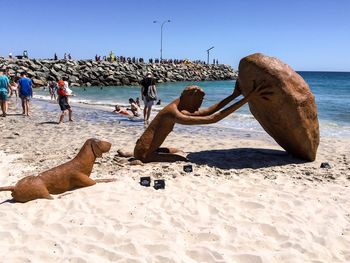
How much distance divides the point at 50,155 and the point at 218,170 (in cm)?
348

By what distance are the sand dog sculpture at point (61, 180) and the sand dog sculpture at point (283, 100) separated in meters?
2.82

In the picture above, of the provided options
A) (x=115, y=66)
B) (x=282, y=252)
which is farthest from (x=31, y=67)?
(x=282, y=252)

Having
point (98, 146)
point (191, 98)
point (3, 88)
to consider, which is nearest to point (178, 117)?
point (191, 98)

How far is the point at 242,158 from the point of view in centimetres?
777

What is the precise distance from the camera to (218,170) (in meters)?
6.73

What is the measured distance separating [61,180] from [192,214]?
1952 millimetres

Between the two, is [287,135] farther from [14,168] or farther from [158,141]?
[14,168]

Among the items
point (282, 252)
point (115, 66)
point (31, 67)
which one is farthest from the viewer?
point (115, 66)

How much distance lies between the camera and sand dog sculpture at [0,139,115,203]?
202 inches

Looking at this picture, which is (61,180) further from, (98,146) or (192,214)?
(192,214)

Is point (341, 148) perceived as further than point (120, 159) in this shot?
Yes

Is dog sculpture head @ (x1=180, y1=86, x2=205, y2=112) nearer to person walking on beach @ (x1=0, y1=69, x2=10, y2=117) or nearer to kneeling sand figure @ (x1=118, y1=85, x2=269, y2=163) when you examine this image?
kneeling sand figure @ (x1=118, y1=85, x2=269, y2=163)

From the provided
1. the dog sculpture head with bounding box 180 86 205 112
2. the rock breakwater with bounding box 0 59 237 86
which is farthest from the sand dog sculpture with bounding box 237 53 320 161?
the rock breakwater with bounding box 0 59 237 86

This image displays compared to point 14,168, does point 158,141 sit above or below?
above
